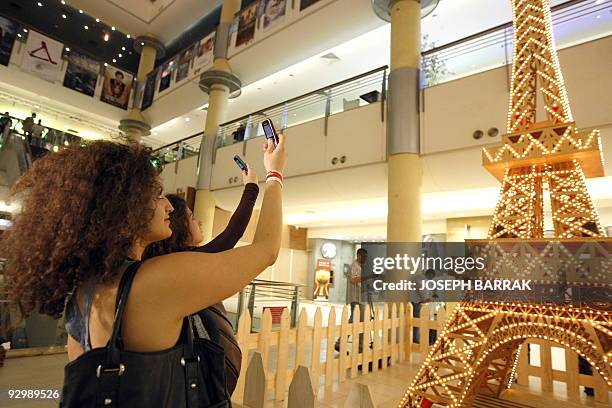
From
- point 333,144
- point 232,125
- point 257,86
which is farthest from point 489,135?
point 257,86

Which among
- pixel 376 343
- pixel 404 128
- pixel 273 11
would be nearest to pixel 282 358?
pixel 376 343

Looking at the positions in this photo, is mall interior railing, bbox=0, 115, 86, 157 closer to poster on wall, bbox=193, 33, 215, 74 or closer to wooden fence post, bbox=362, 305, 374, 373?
poster on wall, bbox=193, 33, 215, 74

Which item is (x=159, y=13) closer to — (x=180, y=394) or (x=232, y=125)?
(x=232, y=125)

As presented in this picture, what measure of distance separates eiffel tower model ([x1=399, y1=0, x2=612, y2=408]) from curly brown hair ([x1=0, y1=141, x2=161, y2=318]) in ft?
6.71

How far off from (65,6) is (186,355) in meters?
18.2

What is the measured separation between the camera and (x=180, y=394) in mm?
775

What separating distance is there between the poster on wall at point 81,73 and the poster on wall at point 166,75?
108 inches

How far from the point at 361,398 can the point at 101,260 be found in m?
1.30

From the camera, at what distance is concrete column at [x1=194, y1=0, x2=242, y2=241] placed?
33.5ft

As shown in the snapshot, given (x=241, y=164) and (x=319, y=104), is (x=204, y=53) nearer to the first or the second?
(x=319, y=104)

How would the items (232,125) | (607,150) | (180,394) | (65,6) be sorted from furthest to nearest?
(65,6) < (232,125) < (607,150) < (180,394)

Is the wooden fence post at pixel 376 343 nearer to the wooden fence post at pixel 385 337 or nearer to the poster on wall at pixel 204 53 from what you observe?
the wooden fence post at pixel 385 337

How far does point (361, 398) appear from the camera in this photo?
1.54 m

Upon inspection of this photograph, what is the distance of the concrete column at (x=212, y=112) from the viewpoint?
10.2 meters
